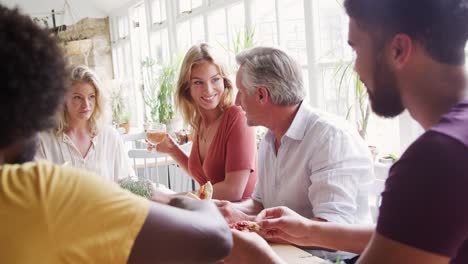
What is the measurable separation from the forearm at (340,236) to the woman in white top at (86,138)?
4.97ft

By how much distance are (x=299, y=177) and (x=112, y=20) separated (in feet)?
29.8

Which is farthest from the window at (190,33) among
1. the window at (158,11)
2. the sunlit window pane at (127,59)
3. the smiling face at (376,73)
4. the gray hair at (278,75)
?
the smiling face at (376,73)

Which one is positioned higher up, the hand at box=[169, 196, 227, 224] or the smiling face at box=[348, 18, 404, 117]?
the smiling face at box=[348, 18, 404, 117]

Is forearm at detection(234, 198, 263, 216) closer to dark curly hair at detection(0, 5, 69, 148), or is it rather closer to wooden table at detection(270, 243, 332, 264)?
wooden table at detection(270, 243, 332, 264)

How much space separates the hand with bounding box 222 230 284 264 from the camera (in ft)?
4.42

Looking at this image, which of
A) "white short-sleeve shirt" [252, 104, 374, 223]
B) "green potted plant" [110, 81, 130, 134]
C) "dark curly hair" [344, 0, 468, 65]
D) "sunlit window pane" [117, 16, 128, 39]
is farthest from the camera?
"sunlit window pane" [117, 16, 128, 39]

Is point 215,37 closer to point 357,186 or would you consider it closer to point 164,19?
point 164,19

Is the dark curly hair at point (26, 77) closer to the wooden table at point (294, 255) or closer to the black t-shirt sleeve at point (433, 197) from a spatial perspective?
the black t-shirt sleeve at point (433, 197)

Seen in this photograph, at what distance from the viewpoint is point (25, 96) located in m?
0.78

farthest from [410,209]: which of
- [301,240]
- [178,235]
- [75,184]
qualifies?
[301,240]

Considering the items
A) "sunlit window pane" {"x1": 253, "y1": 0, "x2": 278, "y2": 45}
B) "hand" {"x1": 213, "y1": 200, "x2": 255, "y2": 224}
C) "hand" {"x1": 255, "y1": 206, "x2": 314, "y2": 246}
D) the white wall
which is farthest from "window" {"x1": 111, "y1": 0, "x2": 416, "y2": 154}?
the white wall

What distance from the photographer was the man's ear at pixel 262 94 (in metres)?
2.12

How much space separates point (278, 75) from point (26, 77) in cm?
144

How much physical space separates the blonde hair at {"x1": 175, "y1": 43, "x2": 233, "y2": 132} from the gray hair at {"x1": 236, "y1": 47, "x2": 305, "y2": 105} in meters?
0.57
